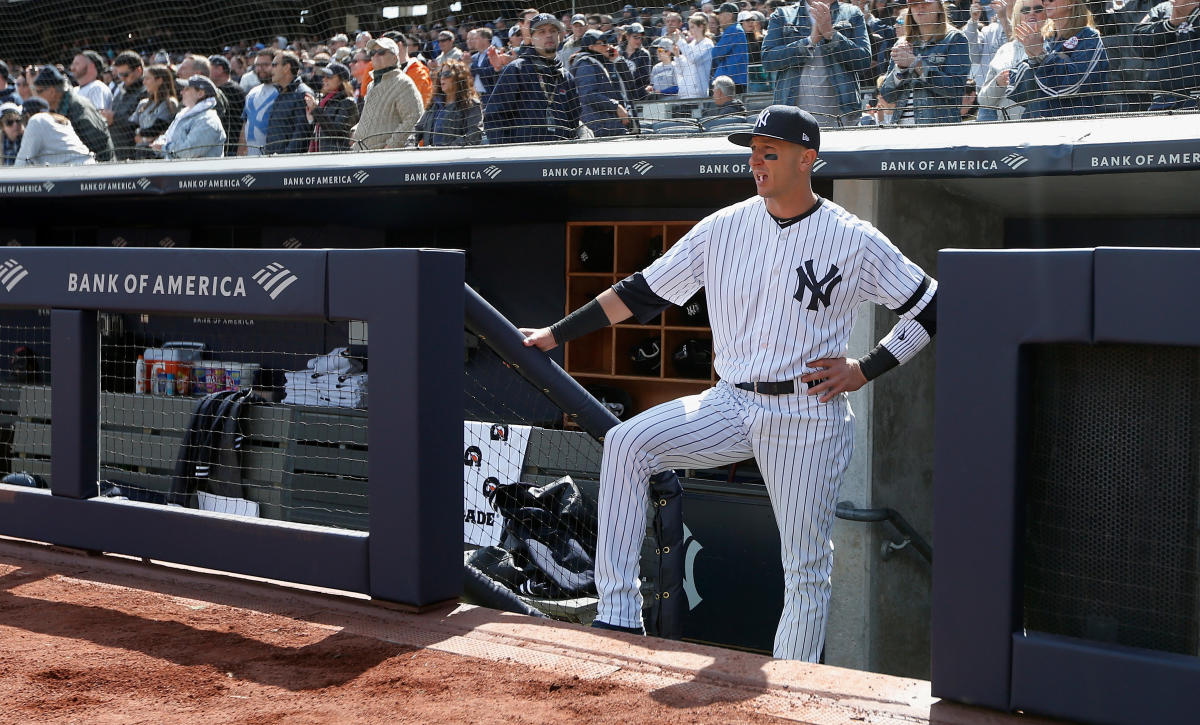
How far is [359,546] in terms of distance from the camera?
9.80 ft

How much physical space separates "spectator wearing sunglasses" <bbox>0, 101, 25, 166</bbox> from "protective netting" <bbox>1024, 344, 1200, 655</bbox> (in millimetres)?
10346

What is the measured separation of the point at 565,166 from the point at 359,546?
13.0 feet

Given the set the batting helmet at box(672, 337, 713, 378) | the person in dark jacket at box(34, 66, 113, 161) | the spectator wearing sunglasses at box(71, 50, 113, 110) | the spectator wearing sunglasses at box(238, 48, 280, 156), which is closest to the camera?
the batting helmet at box(672, 337, 713, 378)

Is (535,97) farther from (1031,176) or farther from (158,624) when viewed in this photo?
(158,624)

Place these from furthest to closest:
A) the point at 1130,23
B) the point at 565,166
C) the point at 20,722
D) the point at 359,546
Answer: the point at 565,166 < the point at 1130,23 < the point at 359,546 < the point at 20,722

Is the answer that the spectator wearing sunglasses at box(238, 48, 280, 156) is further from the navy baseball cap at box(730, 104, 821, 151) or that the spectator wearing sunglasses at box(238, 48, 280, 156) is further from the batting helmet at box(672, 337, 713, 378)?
the navy baseball cap at box(730, 104, 821, 151)

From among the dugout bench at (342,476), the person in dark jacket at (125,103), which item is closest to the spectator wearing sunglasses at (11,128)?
the person in dark jacket at (125,103)

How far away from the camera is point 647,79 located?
328 inches

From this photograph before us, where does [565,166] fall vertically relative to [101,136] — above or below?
below

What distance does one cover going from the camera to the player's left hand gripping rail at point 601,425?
3.36 m

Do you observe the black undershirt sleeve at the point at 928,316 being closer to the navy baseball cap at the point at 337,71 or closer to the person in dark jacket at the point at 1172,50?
the person in dark jacket at the point at 1172,50

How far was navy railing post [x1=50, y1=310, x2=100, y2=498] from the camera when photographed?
3398 mm

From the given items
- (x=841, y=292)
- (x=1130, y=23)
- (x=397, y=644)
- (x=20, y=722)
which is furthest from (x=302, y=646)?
(x=1130, y=23)

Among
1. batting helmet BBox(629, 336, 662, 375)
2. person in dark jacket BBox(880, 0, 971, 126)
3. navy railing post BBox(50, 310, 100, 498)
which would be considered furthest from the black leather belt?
batting helmet BBox(629, 336, 662, 375)
